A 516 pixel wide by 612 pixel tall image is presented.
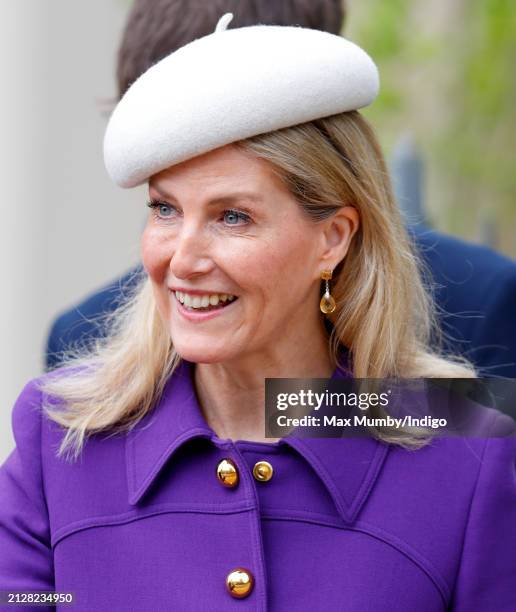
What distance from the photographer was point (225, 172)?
274 cm

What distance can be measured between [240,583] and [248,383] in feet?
1.59

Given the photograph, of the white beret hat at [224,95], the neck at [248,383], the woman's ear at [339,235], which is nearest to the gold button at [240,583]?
the neck at [248,383]

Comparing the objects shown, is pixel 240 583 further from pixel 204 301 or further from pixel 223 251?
pixel 223 251

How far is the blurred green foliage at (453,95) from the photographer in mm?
7238

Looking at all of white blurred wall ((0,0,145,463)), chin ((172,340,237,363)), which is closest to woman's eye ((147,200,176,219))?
chin ((172,340,237,363))

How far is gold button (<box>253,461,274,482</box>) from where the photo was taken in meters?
2.90

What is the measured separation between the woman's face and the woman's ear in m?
0.06

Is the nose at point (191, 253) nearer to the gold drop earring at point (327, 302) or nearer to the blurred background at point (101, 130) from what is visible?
the gold drop earring at point (327, 302)

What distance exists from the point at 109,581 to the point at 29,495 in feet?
0.95

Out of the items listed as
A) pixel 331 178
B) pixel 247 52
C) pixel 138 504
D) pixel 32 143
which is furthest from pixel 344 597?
pixel 32 143

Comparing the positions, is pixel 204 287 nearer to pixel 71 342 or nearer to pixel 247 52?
pixel 247 52

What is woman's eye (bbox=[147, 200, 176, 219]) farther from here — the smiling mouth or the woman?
the smiling mouth

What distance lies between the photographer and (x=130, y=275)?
3658mm

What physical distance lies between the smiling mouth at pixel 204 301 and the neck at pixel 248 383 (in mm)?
219
